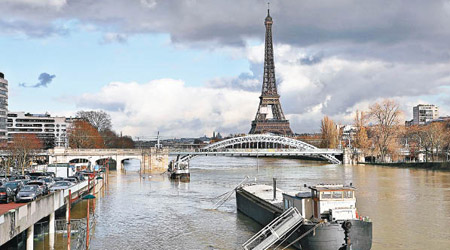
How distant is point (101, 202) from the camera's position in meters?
35.9

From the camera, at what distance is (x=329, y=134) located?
350ft

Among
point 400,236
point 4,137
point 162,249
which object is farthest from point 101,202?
point 4,137

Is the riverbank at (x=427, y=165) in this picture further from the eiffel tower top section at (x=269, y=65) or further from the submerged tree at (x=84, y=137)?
the eiffel tower top section at (x=269, y=65)

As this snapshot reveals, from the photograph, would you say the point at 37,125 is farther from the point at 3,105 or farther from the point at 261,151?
the point at 261,151

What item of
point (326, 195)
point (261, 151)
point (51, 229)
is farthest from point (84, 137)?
point (326, 195)

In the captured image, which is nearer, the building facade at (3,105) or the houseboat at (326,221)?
the houseboat at (326,221)

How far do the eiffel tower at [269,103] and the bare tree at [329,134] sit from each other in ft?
38.7

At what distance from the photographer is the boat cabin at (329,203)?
61.3ft

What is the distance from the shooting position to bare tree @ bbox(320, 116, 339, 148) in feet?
347

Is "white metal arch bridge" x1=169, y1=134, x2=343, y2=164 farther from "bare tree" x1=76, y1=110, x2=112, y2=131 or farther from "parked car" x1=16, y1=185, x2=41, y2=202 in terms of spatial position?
"parked car" x1=16, y1=185, x2=41, y2=202

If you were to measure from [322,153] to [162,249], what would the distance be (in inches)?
2726

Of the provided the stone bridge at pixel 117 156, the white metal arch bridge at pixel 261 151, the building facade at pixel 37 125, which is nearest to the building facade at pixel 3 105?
the stone bridge at pixel 117 156

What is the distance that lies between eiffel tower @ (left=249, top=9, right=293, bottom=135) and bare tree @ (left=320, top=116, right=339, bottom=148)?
1180 cm

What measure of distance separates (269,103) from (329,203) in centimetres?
11005
